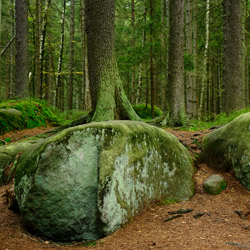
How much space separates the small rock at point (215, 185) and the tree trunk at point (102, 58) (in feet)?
8.32

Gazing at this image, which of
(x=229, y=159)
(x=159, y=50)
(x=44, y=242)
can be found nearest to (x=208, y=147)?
(x=229, y=159)

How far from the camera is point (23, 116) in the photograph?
8.33 metres

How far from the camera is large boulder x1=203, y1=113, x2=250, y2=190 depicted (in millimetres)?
4465

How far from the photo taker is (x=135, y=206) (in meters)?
3.62

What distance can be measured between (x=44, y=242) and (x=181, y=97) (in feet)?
19.6

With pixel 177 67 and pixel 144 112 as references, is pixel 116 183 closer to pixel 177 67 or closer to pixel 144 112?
pixel 177 67

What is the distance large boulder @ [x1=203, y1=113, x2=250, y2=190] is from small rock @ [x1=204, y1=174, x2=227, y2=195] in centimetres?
33

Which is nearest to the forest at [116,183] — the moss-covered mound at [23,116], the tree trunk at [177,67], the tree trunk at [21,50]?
the tree trunk at [177,67]

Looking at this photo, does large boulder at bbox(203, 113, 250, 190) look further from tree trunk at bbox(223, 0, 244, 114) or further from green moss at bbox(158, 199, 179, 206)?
tree trunk at bbox(223, 0, 244, 114)

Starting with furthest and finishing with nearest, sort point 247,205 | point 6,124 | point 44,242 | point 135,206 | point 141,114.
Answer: point 141,114 → point 6,124 → point 247,205 → point 135,206 → point 44,242

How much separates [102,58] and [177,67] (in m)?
2.96

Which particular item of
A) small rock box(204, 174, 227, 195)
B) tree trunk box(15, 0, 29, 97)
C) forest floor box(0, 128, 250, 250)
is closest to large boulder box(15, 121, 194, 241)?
forest floor box(0, 128, 250, 250)

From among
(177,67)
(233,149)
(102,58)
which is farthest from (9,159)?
(177,67)

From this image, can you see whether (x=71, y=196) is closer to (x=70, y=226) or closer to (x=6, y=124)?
(x=70, y=226)
